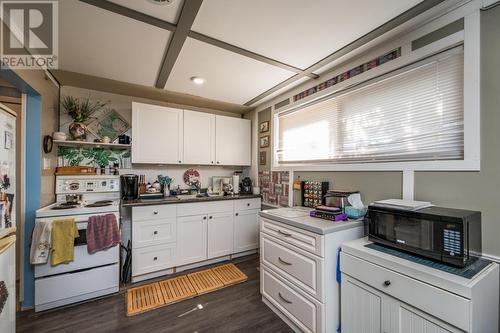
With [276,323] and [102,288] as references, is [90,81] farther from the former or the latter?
[276,323]

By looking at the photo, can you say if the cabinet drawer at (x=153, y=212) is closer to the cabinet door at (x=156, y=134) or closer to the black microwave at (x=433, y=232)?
the cabinet door at (x=156, y=134)

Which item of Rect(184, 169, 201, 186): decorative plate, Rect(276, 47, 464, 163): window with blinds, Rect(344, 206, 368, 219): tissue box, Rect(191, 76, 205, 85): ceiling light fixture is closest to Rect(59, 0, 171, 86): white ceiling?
Rect(191, 76, 205, 85): ceiling light fixture

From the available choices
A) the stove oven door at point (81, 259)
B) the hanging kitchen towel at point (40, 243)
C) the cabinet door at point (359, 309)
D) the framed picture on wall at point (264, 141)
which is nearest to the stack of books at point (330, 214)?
the cabinet door at point (359, 309)

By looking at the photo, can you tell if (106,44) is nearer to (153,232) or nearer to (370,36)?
(153,232)

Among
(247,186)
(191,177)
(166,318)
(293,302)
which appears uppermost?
(191,177)

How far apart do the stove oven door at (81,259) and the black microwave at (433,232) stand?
8.25 ft

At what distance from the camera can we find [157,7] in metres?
1.36

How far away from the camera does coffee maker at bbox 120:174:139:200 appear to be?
2.76m

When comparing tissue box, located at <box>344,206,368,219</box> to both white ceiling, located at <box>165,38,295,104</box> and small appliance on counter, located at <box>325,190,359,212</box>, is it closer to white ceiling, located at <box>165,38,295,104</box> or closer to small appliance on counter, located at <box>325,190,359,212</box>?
small appliance on counter, located at <box>325,190,359,212</box>

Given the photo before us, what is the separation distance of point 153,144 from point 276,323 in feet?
8.11

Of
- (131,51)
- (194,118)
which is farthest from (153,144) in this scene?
(131,51)

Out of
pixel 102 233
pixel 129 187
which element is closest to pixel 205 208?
pixel 129 187

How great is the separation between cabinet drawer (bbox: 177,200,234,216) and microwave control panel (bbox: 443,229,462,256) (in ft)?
7.66

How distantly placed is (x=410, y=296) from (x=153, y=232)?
2.46m
